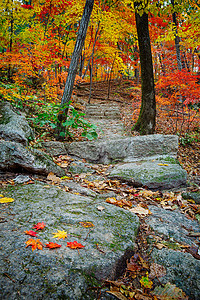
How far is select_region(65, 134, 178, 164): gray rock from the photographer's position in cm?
398

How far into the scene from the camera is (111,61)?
10914 millimetres

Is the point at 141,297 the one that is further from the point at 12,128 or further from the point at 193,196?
the point at 12,128

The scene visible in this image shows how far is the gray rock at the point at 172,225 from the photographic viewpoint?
5.40ft

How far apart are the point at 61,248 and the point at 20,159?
5.20ft

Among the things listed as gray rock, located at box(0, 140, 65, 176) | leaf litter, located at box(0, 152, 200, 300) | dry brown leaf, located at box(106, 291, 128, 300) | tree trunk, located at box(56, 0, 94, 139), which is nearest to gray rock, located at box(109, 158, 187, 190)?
leaf litter, located at box(0, 152, 200, 300)

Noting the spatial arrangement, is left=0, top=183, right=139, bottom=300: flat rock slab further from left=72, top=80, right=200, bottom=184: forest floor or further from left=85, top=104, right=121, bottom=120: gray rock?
left=85, top=104, right=121, bottom=120: gray rock

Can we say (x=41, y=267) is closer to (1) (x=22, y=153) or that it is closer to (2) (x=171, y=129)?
(1) (x=22, y=153)

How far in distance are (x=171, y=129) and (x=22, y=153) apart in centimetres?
631

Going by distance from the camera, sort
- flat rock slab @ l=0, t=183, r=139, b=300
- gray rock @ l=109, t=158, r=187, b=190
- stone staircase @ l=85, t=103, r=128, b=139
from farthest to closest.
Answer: stone staircase @ l=85, t=103, r=128, b=139
gray rock @ l=109, t=158, r=187, b=190
flat rock slab @ l=0, t=183, r=139, b=300

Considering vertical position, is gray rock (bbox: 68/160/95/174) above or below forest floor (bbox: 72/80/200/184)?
below

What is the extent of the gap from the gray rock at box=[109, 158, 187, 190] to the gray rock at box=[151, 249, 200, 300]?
148 centimetres

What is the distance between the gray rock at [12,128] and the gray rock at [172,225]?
2.62 metres

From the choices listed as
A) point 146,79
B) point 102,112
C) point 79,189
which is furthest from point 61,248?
point 102,112

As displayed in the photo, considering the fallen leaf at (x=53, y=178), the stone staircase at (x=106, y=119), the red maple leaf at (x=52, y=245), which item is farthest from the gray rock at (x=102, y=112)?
the red maple leaf at (x=52, y=245)
